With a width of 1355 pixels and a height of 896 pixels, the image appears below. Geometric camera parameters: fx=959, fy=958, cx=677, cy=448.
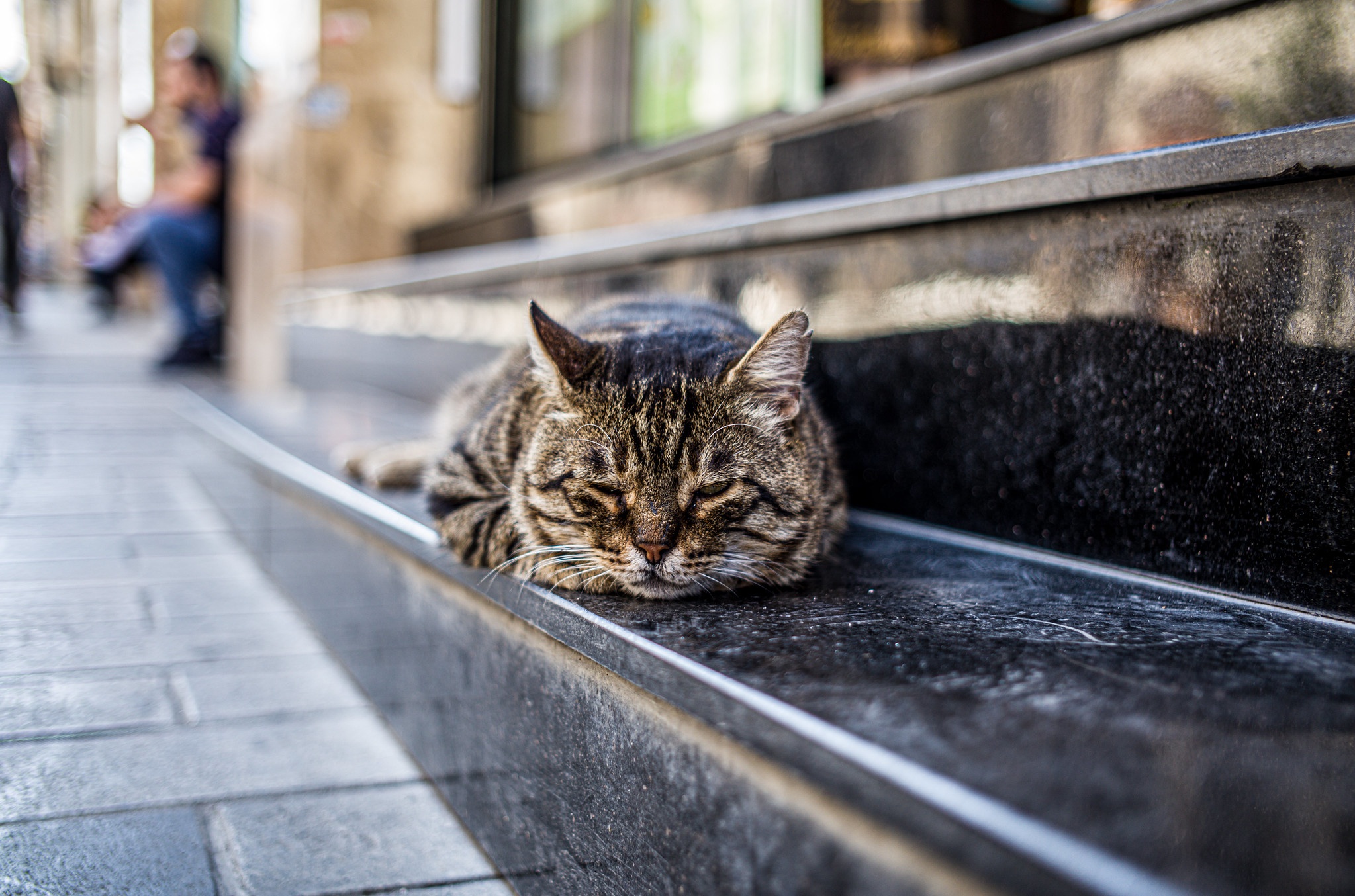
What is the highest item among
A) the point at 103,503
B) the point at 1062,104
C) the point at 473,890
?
the point at 1062,104

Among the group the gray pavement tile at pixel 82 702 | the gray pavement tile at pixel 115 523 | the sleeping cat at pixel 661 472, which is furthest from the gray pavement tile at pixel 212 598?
the sleeping cat at pixel 661 472

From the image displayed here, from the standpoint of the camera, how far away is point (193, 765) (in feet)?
6.22

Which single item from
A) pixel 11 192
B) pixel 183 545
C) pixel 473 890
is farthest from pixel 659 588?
pixel 11 192

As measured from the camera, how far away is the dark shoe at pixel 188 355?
7.81 m

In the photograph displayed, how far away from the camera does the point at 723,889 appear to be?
1.02 meters

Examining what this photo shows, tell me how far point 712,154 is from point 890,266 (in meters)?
1.98

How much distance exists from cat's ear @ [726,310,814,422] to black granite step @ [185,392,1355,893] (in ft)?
1.06

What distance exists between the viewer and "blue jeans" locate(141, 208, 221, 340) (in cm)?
764

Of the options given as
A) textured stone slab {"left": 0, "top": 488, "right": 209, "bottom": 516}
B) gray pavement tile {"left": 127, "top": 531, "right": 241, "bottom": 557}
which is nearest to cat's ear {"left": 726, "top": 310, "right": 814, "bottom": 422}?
gray pavement tile {"left": 127, "top": 531, "right": 241, "bottom": 557}

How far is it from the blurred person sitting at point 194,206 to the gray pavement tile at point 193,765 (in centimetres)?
647

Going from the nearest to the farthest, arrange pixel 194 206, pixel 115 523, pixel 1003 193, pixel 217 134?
pixel 1003 193
pixel 115 523
pixel 217 134
pixel 194 206

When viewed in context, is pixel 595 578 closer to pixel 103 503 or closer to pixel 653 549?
pixel 653 549

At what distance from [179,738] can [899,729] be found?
168 centimetres

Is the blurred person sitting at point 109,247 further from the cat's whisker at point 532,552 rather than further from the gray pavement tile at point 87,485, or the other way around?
the cat's whisker at point 532,552
